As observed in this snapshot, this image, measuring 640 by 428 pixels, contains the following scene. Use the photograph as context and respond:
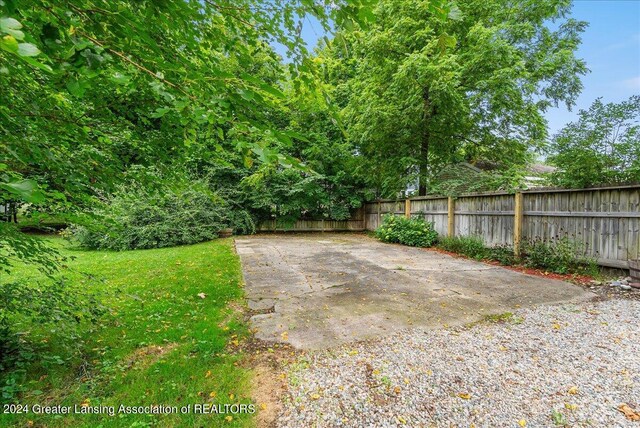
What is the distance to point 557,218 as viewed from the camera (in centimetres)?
567

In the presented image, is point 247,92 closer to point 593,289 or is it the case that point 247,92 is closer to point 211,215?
point 593,289

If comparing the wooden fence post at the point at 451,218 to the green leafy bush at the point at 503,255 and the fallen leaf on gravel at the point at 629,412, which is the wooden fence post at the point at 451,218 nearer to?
the green leafy bush at the point at 503,255

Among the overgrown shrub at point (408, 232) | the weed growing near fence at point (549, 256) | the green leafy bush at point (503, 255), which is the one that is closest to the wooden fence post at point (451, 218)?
the overgrown shrub at point (408, 232)

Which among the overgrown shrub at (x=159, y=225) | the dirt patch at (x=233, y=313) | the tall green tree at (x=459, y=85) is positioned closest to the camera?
the dirt patch at (x=233, y=313)

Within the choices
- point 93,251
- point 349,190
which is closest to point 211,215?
point 93,251

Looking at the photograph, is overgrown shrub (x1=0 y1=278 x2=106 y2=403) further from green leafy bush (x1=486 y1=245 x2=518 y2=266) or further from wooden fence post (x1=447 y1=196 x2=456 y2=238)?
wooden fence post (x1=447 y1=196 x2=456 y2=238)

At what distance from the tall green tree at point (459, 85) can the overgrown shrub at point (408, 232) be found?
1.66 m

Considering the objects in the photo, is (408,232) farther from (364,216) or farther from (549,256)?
(364,216)

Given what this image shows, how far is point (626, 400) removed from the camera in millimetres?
1945

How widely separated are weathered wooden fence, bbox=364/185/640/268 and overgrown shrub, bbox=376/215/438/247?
0.42 meters

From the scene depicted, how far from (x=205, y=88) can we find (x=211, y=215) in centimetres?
1023

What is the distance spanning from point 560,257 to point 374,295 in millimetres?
3677

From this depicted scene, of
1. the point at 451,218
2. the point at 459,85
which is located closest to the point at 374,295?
the point at 451,218

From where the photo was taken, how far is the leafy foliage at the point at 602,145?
4652mm
